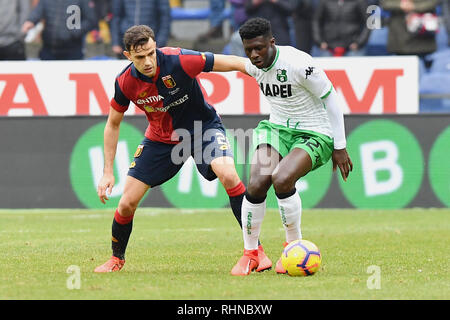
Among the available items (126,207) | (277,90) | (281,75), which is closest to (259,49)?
(281,75)

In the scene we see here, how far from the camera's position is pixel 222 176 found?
8.03 meters

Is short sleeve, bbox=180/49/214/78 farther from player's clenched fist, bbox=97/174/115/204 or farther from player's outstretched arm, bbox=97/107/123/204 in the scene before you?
player's clenched fist, bbox=97/174/115/204

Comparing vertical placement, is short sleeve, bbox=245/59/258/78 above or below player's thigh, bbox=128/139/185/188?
above

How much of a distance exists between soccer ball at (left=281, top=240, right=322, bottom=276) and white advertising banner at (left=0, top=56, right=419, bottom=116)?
7518 mm

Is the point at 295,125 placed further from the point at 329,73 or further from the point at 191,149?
the point at 329,73

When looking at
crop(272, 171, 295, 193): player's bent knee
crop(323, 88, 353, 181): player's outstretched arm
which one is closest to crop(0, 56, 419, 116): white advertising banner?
crop(323, 88, 353, 181): player's outstretched arm

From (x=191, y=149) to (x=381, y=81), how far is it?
7.59 meters

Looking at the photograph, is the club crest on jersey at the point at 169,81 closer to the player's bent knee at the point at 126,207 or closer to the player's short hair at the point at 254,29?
the player's short hair at the point at 254,29

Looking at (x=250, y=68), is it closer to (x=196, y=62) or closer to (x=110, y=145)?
(x=196, y=62)

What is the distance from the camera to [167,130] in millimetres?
8289

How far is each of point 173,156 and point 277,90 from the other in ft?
3.77

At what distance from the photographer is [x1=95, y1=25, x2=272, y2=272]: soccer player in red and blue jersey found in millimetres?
8008

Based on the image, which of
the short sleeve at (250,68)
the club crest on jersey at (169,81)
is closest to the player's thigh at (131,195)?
the club crest on jersey at (169,81)

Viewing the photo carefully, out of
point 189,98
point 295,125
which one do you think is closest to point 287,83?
point 295,125
